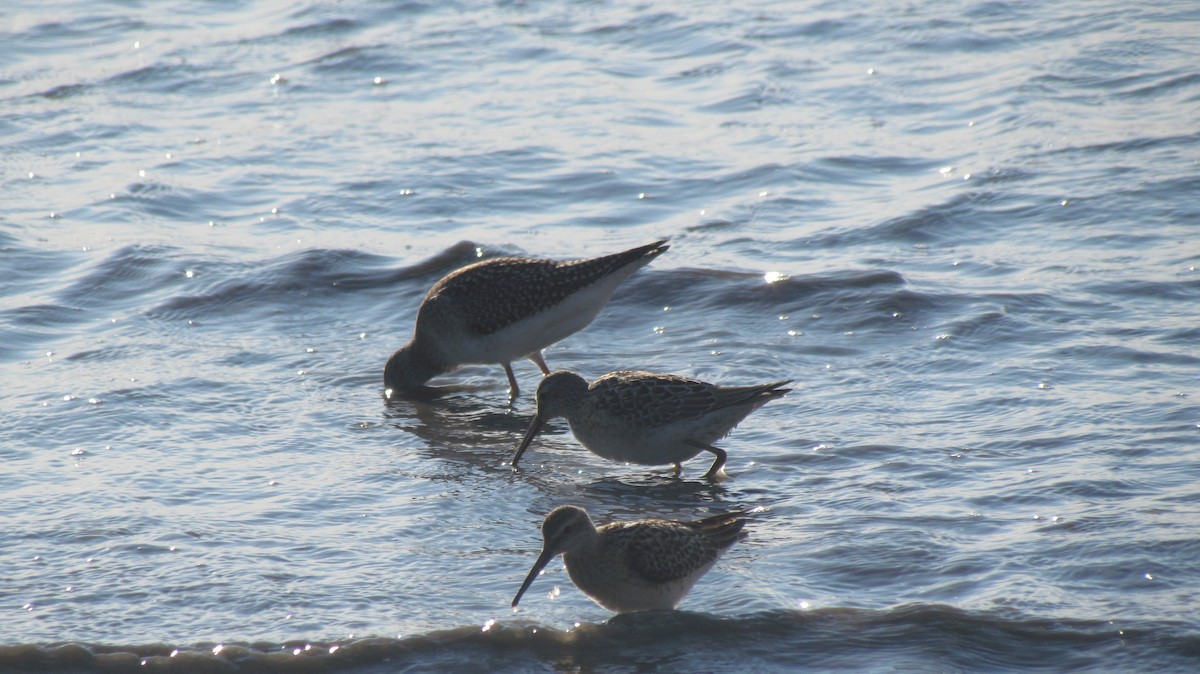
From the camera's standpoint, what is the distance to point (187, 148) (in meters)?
14.6

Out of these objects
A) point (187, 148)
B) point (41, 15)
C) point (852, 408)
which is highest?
point (41, 15)

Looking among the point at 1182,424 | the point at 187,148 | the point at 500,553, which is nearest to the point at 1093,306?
the point at 1182,424

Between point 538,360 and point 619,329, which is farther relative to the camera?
point 619,329

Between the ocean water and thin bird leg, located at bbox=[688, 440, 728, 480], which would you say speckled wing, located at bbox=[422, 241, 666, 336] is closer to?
the ocean water

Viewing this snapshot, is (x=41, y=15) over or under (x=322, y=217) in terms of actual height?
over

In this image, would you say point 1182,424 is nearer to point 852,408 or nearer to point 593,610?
point 852,408

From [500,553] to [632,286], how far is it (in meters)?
4.27

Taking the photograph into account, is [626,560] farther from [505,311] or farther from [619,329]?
[619,329]

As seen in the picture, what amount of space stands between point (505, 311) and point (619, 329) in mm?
1282

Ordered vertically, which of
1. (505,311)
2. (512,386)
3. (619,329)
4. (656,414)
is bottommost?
(512,386)

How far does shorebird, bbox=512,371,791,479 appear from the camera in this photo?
776 cm

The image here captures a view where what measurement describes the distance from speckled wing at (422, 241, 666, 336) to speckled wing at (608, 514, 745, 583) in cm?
308

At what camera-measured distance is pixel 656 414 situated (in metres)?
7.75

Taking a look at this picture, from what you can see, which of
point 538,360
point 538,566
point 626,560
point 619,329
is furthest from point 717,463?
point 619,329
